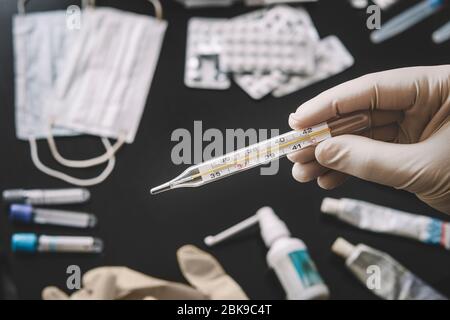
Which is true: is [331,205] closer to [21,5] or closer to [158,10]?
[158,10]

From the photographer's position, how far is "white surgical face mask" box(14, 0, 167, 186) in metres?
0.85

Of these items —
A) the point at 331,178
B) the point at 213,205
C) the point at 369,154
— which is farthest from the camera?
the point at 213,205

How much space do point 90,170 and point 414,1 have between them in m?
0.72

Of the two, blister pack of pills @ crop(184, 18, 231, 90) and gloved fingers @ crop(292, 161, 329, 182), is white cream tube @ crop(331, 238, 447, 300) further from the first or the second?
blister pack of pills @ crop(184, 18, 231, 90)

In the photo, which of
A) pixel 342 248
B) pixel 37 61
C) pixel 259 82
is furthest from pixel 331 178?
pixel 37 61

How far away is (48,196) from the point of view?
2.69 ft

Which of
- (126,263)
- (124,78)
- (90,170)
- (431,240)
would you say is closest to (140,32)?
(124,78)

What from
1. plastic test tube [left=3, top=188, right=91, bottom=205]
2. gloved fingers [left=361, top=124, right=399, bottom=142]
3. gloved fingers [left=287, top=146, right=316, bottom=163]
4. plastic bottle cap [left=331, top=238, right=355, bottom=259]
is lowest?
plastic bottle cap [left=331, top=238, right=355, bottom=259]

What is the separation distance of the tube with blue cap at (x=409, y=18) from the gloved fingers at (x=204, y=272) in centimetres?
51

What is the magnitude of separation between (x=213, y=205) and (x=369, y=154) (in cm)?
30

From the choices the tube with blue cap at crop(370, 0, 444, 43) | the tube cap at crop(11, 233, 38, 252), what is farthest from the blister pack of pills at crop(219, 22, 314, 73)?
the tube cap at crop(11, 233, 38, 252)

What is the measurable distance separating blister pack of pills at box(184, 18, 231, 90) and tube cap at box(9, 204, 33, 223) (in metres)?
0.37

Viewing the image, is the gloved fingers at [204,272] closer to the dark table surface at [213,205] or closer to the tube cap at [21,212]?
the dark table surface at [213,205]

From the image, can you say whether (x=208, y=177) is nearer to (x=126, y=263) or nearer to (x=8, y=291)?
(x=126, y=263)
